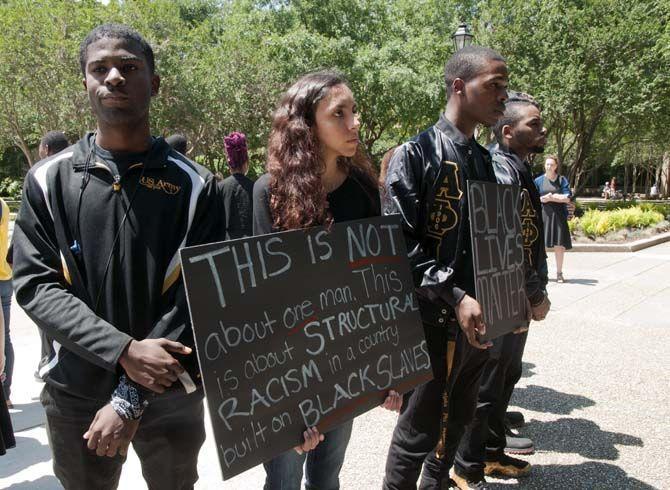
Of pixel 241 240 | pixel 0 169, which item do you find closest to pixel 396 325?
pixel 241 240

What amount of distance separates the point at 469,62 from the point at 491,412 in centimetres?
205

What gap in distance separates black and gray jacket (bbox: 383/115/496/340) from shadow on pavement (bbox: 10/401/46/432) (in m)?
3.43

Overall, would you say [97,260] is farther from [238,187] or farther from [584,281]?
[584,281]

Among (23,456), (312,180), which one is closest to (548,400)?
(312,180)

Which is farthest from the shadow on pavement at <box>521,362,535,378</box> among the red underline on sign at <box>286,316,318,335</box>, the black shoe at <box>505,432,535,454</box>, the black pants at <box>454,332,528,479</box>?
the red underline on sign at <box>286,316,318,335</box>

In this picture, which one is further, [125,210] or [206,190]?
[206,190]

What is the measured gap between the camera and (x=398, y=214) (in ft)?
8.04

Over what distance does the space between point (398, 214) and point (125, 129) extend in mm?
1139

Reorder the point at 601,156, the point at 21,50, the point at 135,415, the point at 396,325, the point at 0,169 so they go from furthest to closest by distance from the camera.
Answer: the point at 0,169 < the point at 601,156 < the point at 21,50 < the point at 396,325 < the point at 135,415

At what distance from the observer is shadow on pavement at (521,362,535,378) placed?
5359 mm

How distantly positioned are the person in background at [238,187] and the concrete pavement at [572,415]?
5.43ft

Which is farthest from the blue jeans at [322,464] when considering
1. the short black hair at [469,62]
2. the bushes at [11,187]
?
the bushes at [11,187]

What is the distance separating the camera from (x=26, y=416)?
4.59 m

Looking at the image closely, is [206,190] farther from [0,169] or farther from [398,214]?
[0,169]
